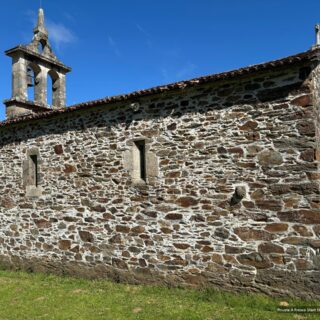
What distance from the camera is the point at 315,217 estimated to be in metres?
5.60

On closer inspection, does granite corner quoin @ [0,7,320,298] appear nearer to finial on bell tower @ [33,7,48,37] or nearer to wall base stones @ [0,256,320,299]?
wall base stones @ [0,256,320,299]

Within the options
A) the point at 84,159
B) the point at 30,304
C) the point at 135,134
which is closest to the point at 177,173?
the point at 135,134

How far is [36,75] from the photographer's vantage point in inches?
450

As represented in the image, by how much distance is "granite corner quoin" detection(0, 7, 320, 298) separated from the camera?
5.80 meters

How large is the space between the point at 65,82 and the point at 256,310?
972 cm

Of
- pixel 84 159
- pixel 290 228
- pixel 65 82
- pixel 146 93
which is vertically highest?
pixel 65 82

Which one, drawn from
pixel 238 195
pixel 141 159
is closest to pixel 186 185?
pixel 238 195

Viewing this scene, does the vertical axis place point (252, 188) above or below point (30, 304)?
above

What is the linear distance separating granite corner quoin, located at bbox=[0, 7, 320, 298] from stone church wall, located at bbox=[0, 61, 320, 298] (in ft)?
0.06

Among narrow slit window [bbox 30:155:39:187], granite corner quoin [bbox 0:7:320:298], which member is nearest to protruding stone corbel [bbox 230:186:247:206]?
granite corner quoin [bbox 0:7:320:298]

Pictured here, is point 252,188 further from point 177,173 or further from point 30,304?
point 30,304

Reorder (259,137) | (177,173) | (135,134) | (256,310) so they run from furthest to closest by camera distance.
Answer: (135,134), (177,173), (259,137), (256,310)

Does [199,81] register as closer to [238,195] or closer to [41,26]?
[238,195]

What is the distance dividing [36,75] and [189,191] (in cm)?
731
